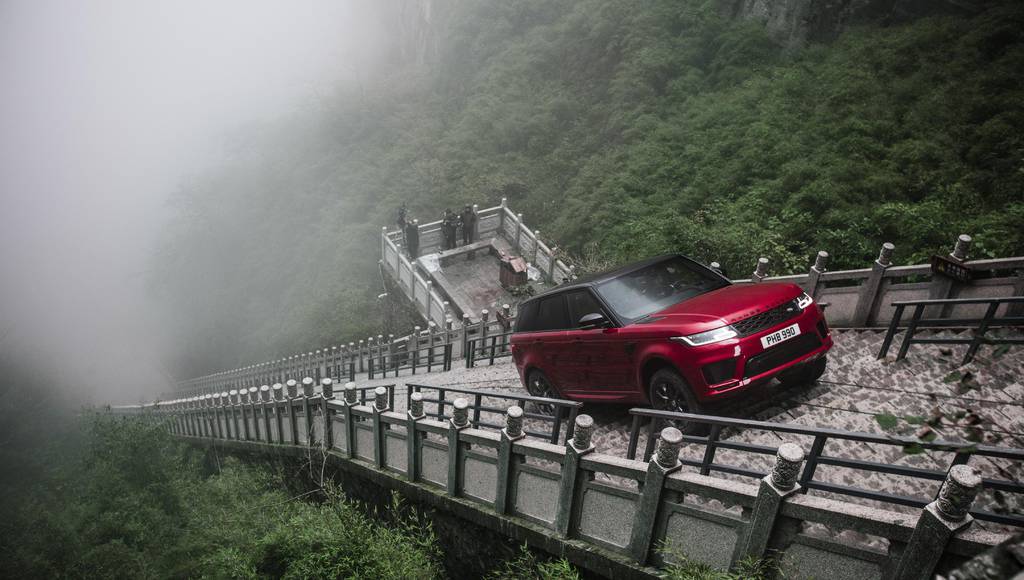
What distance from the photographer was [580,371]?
7.70 meters

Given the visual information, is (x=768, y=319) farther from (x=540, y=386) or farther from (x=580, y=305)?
(x=540, y=386)

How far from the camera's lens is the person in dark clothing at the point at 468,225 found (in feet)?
76.6

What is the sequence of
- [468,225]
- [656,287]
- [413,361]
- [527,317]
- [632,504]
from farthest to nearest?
1. [468,225]
2. [413,361]
3. [527,317]
4. [656,287]
5. [632,504]

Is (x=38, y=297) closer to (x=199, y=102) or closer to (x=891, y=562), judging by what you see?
(x=199, y=102)

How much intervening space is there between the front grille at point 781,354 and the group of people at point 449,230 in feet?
58.2

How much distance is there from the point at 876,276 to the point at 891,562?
5.59 metres

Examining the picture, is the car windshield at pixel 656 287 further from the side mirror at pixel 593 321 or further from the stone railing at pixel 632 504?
the stone railing at pixel 632 504

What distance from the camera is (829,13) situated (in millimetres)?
22172

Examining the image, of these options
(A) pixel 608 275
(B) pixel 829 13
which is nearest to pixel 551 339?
(A) pixel 608 275

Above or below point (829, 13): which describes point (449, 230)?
below

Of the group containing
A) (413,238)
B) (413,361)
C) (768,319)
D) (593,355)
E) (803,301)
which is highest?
(803,301)

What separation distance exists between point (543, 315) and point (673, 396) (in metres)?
2.34

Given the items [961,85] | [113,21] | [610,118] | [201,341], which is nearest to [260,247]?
[201,341]

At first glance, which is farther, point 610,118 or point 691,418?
point 610,118
